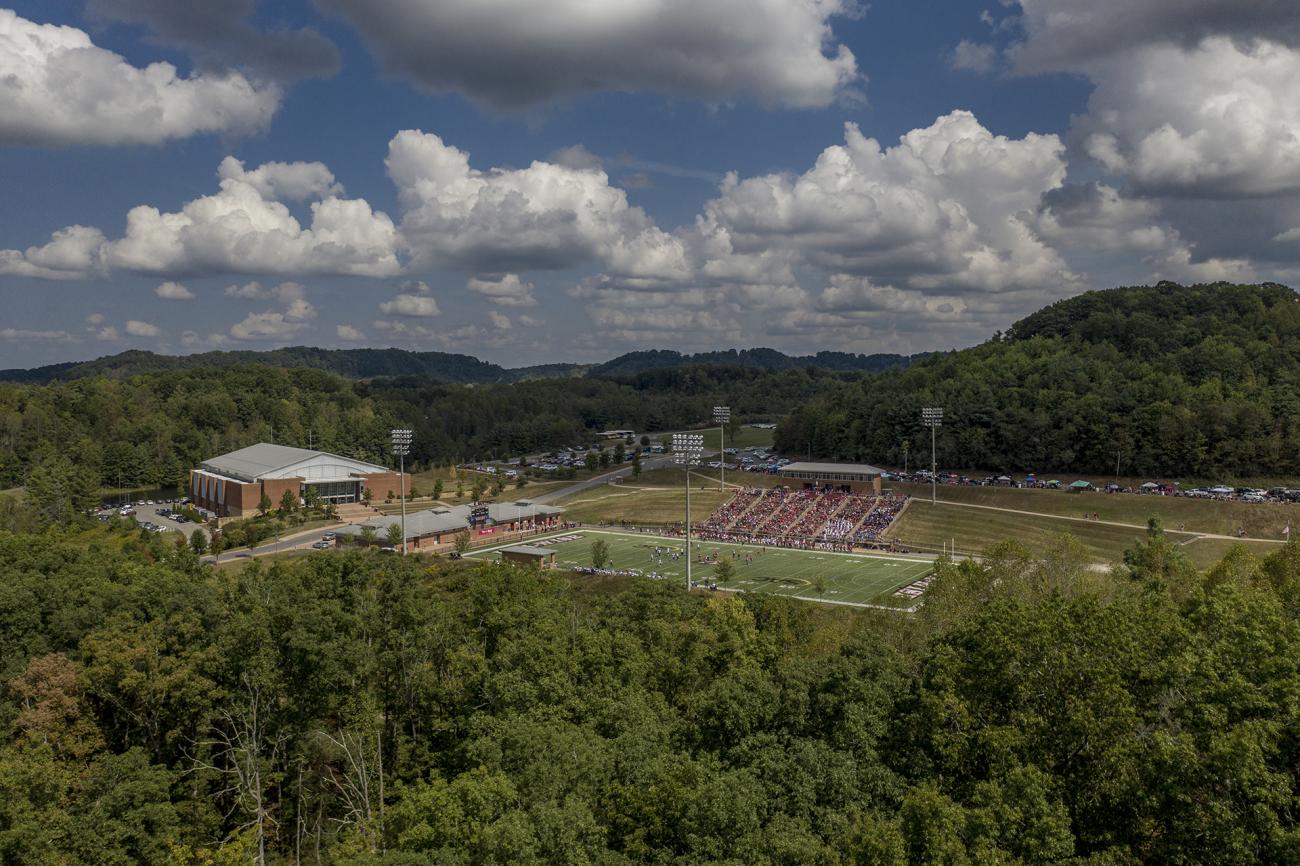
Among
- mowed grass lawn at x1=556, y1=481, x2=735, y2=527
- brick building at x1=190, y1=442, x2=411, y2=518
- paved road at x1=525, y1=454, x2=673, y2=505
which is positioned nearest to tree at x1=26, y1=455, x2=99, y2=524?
brick building at x1=190, y1=442, x2=411, y2=518

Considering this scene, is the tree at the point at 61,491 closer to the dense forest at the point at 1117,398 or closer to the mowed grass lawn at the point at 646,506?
the mowed grass lawn at the point at 646,506

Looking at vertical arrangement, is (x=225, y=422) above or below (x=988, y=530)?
above

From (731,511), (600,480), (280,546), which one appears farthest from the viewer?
(600,480)

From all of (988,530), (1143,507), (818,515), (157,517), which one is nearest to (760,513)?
(818,515)

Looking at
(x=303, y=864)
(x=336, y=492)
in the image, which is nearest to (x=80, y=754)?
(x=303, y=864)

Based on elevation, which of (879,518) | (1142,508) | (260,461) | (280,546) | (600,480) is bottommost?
(280,546)

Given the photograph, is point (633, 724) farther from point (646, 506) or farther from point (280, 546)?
point (646, 506)

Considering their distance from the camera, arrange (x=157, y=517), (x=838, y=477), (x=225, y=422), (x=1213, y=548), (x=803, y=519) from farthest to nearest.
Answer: (x=225, y=422) < (x=157, y=517) < (x=838, y=477) < (x=803, y=519) < (x=1213, y=548)
